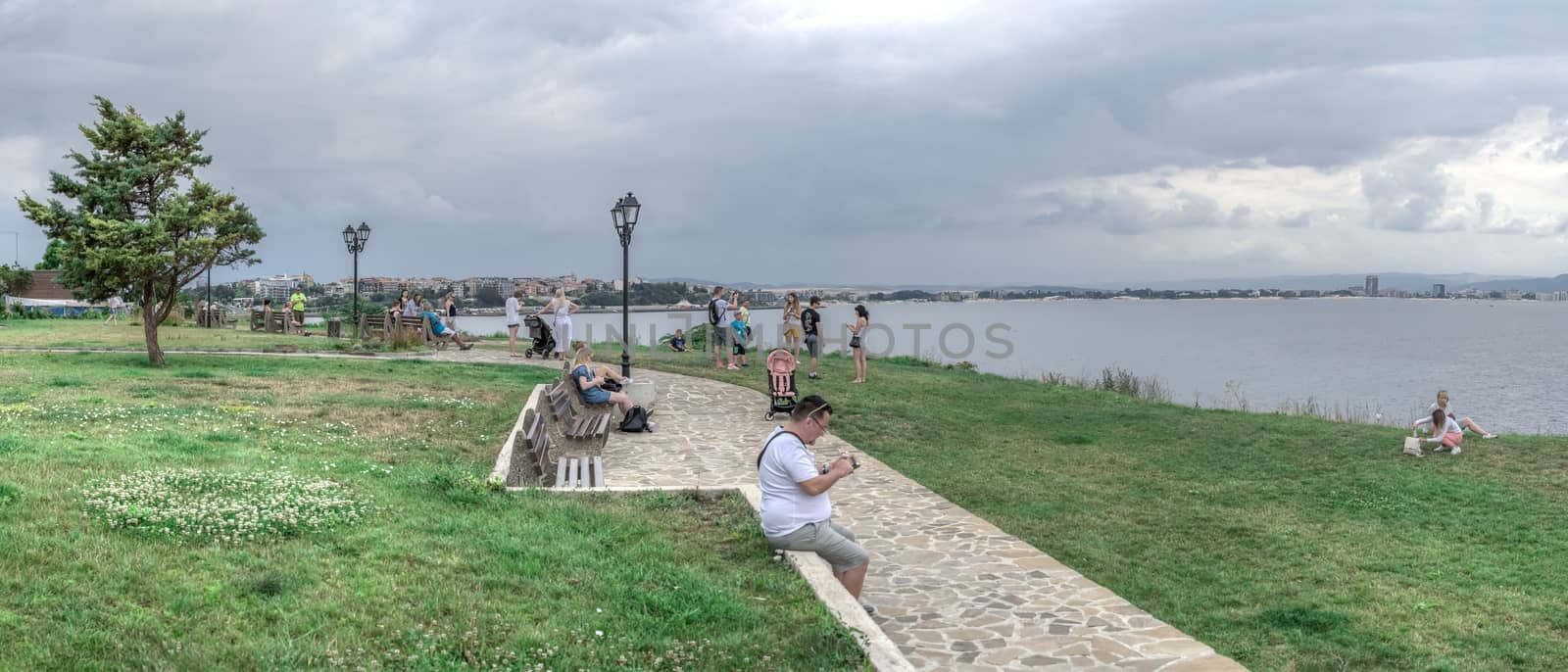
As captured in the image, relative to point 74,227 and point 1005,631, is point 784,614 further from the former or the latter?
point 74,227

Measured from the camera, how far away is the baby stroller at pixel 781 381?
14.6 meters

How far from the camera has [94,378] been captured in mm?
15078

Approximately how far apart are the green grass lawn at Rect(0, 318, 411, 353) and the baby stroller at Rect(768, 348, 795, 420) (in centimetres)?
1428

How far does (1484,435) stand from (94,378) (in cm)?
1991

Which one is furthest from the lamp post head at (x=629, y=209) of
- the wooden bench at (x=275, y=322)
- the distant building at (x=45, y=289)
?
the distant building at (x=45, y=289)

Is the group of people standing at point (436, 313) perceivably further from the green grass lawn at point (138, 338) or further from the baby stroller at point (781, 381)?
the baby stroller at point (781, 381)

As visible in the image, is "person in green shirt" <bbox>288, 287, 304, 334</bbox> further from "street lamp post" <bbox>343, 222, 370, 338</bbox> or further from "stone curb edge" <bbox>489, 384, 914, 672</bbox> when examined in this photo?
"stone curb edge" <bbox>489, 384, 914, 672</bbox>

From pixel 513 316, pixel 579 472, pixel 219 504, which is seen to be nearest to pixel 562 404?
pixel 579 472

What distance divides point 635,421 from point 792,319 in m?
7.30

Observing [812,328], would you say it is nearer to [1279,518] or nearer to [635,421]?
[635,421]

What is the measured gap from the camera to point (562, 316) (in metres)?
22.6

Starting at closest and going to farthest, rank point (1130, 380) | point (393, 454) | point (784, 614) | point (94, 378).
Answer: point (784, 614) < point (393, 454) < point (94, 378) < point (1130, 380)

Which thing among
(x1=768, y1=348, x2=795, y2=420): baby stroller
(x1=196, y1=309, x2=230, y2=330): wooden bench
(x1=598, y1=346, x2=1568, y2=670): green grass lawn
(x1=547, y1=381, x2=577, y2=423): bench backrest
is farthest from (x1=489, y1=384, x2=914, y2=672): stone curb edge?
(x1=196, y1=309, x2=230, y2=330): wooden bench

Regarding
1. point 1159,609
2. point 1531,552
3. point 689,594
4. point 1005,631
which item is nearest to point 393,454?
point 689,594
